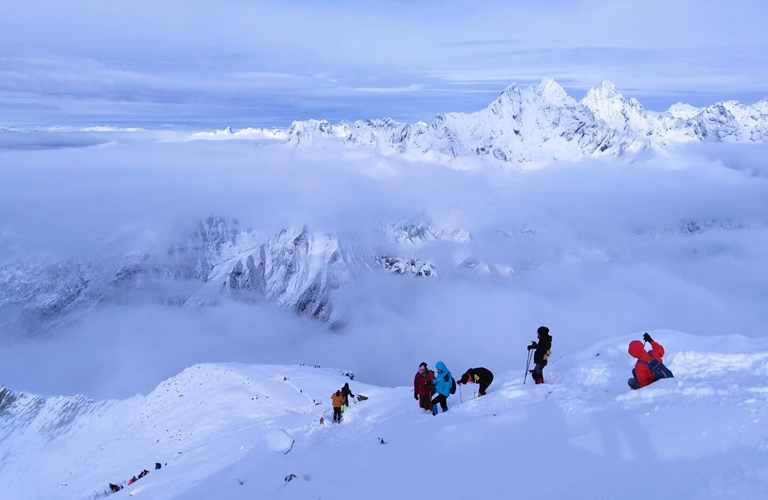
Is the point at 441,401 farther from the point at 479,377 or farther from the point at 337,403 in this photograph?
the point at 337,403

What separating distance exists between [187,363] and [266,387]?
513 ft

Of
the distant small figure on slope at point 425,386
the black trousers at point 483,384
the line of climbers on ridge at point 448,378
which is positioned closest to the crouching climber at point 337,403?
the line of climbers on ridge at point 448,378

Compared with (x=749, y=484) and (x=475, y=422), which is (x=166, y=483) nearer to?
(x=475, y=422)

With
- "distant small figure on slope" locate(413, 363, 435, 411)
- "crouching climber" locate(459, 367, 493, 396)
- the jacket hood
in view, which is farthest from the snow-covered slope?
the jacket hood

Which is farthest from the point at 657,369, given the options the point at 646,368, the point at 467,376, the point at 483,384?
the point at 467,376

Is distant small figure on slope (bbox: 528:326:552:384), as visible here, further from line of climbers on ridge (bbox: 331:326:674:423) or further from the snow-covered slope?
the snow-covered slope

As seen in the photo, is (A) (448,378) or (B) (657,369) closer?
(B) (657,369)

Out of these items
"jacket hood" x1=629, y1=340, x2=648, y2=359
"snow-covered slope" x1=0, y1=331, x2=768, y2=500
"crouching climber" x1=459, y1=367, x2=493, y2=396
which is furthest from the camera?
"crouching climber" x1=459, y1=367, x2=493, y2=396

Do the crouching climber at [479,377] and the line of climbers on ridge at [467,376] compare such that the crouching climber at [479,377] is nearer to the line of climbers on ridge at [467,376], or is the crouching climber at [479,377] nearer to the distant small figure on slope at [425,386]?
the line of climbers on ridge at [467,376]

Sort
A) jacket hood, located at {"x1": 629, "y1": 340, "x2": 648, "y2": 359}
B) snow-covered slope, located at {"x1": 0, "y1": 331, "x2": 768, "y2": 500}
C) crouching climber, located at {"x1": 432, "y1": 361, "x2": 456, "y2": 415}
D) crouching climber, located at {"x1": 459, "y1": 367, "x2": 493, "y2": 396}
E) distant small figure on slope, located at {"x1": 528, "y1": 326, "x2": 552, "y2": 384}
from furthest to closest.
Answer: crouching climber, located at {"x1": 459, "y1": 367, "x2": 493, "y2": 396}, crouching climber, located at {"x1": 432, "y1": 361, "x2": 456, "y2": 415}, distant small figure on slope, located at {"x1": 528, "y1": 326, "x2": 552, "y2": 384}, jacket hood, located at {"x1": 629, "y1": 340, "x2": 648, "y2": 359}, snow-covered slope, located at {"x1": 0, "y1": 331, "x2": 768, "y2": 500}

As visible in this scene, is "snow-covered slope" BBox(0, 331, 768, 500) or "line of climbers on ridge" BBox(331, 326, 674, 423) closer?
"snow-covered slope" BBox(0, 331, 768, 500)

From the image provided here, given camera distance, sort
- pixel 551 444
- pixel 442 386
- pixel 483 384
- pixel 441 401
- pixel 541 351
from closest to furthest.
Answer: pixel 551 444
pixel 541 351
pixel 442 386
pixel 441 401
pixel 483 384

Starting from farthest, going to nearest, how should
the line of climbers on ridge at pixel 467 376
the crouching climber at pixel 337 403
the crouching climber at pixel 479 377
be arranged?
the crouching climber at pixel 337 403 < the crouching climber at pixel 479 377 < the line of climbers on ridge at pixel 467 376

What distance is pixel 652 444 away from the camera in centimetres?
761
